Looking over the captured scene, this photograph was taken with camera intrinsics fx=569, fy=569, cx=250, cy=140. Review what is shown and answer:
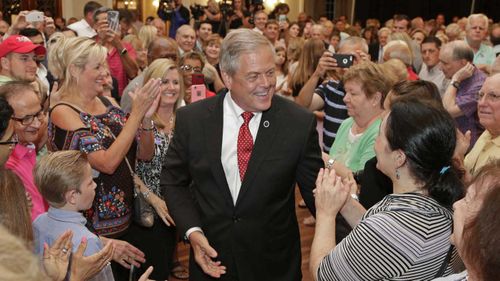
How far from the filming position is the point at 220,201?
2.25 meters

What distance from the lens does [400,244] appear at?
5.44 feet

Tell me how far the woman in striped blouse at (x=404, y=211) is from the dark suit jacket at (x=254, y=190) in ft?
0.96

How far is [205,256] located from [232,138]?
18.9 inches

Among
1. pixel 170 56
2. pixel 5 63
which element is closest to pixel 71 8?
pixel 170 56

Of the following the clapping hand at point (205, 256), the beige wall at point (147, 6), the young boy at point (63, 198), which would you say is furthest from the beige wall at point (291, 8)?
the clapping hand at point (205, 256)

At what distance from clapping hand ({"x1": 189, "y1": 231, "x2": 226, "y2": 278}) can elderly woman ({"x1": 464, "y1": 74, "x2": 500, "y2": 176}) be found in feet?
5.09

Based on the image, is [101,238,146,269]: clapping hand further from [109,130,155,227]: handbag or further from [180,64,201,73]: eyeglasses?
[180,64,201,73]: eyeglasses

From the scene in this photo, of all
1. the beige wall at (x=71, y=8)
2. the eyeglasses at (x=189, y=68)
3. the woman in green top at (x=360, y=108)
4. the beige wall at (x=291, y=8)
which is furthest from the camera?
the beige wall at (x=291, y=8)

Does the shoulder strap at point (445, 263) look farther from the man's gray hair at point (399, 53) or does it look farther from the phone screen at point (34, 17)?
the phone screen at point (34, 17)

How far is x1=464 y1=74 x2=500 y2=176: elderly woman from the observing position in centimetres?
302

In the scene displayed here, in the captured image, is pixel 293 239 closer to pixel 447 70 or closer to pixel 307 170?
pixel 307 170

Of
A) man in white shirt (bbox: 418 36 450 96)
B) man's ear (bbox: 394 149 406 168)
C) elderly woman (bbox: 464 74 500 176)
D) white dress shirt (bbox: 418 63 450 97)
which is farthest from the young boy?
man in white shirt (bbox: 418 36 450 96)

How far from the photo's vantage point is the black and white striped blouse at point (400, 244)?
166 centimetres

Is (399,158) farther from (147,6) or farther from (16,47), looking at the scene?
(147,6)
